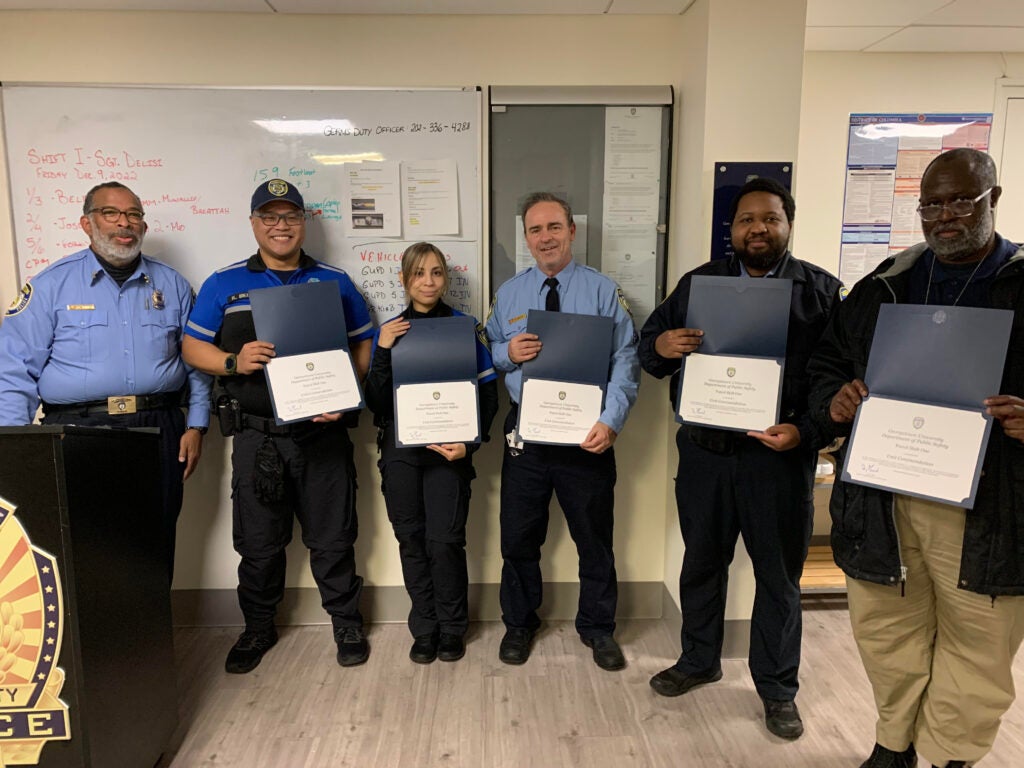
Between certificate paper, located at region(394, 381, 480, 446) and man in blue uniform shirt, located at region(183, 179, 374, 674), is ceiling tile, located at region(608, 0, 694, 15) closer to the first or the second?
man in blue uniform shirt, located at region(183, 179, 374, 674)

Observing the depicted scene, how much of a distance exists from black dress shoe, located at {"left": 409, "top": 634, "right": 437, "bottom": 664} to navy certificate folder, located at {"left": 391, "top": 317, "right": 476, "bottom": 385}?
102 centimetres

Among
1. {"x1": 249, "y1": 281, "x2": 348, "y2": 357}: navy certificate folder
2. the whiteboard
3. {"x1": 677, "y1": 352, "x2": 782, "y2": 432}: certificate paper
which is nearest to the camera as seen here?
{"x1": 677, "y1": 352, "x2": 782, "y2": 432}: certificate paper

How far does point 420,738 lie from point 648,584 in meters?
1.18

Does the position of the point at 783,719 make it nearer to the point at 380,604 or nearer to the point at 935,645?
the point at 935,645

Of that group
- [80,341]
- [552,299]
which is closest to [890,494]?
[552,299]

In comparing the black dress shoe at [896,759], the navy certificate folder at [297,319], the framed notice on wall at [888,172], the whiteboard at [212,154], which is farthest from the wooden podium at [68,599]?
the framed notice on wall at [888,172]

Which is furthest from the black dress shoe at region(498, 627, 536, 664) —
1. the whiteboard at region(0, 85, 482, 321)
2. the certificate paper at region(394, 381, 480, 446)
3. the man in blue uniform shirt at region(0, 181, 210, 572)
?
the whiteboard at region(0, 85, 482, 321)

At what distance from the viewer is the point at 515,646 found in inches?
95.1

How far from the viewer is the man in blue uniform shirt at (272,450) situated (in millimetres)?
2215

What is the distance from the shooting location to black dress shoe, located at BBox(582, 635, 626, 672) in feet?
7.70

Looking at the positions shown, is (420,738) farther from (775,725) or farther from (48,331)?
(48,331)

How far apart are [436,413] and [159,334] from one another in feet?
3.41

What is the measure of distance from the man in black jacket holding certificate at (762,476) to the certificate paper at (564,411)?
238 millimetres

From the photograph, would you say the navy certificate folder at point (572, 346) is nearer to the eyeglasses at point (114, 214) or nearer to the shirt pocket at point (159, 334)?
the shirt pocket at point (159, 334)
